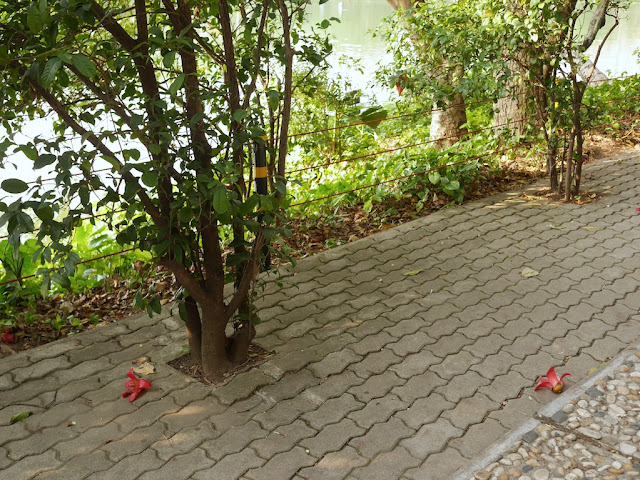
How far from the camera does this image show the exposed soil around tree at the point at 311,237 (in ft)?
14.6

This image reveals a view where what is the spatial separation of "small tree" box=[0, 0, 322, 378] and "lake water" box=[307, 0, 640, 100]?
33.3 feet

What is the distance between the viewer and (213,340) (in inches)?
151

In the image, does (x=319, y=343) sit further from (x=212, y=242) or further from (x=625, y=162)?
(x=625, y=162)

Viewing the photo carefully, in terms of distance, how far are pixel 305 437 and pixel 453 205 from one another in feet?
13.1

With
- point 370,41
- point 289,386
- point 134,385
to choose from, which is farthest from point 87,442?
point 370,41

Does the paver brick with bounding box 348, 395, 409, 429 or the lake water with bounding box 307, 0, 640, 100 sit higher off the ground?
the lake water with bounding box 307, 0, 640, 100

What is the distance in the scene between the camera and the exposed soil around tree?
4465 mm

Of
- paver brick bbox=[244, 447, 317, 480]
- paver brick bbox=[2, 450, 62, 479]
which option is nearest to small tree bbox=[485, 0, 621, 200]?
paver brick bbox=[244, 447, 317, 480]

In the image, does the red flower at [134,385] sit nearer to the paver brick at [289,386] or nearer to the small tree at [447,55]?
the paver brick at [289,386]

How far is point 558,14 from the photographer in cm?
596

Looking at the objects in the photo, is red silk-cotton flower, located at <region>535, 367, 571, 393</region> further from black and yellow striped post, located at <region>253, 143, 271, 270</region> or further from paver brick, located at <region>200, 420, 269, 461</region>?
black and yellow striped post, located at <region>253, 143, 271, 270</region>

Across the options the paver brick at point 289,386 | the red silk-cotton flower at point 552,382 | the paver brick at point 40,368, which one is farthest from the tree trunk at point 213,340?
the red silk-cotton flower at point 552,382

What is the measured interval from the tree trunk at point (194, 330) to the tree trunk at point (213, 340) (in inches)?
4.6

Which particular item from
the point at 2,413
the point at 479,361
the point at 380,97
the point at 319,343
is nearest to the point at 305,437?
the point at 319,343
